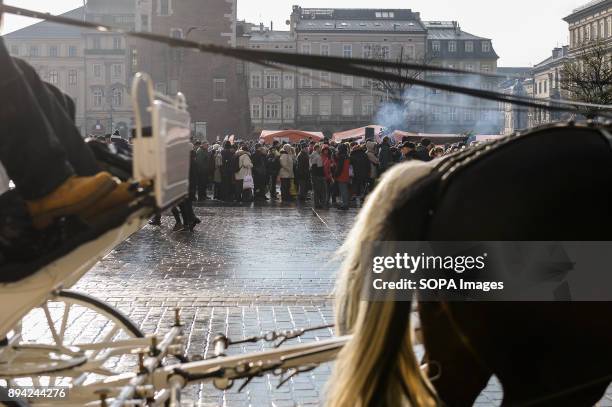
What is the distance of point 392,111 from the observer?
288 ft

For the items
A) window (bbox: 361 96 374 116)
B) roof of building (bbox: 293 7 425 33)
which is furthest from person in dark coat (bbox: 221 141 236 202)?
window (bbox: 361 96 374 116)

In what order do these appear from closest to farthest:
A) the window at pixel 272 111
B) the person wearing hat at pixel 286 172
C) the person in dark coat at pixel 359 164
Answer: the person in dark coat at pixel 359 164
the person wearing hat at pixel 286 172
the window at pixel 272 111

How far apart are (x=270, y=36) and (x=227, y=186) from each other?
79487 millimetres

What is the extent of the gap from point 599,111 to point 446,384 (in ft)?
5.05

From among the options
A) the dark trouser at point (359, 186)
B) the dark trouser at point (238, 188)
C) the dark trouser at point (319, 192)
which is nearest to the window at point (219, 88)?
the dark trouser at point (359, 186)

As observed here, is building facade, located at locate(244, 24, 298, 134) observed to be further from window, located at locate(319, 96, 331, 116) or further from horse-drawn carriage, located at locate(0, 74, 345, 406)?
horse-drawn carriage, located at locate(0, 74, 345, 406)

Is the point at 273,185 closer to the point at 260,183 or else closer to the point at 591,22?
the point at 260,183

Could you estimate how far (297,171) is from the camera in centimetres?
2645

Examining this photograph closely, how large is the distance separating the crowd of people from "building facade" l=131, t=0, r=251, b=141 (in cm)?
3647

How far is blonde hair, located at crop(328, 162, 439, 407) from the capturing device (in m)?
2.94

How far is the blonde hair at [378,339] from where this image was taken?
294cm

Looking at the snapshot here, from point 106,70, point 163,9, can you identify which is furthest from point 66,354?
point 106,70

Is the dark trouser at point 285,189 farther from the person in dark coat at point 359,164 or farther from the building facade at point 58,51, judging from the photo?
the building facade at point 58,51

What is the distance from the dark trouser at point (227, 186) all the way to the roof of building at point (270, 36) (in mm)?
76070
